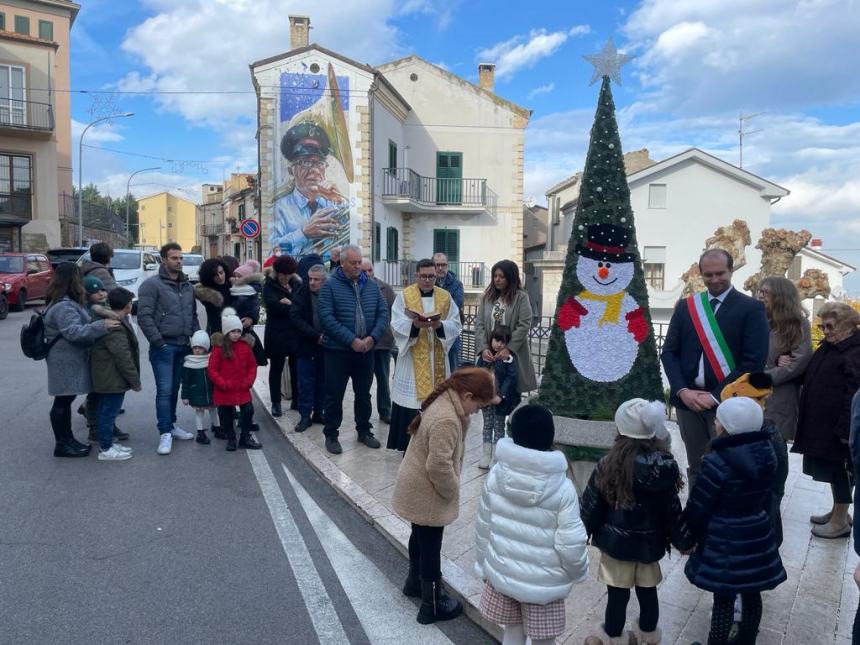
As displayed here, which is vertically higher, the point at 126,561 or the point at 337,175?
the point at 337,175

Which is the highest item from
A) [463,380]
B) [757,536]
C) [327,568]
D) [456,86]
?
[456,86]

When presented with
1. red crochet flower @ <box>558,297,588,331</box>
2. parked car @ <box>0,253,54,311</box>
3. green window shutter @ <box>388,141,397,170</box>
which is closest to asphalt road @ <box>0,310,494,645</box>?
red crochet flower @ <box>558,297,588,331</box>

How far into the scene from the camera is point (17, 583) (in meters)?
3.97

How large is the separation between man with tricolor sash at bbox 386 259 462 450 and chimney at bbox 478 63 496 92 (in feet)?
94.0

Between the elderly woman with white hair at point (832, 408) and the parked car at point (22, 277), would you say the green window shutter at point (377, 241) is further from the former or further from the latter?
the elderly woman with white hair at point (832, 408)

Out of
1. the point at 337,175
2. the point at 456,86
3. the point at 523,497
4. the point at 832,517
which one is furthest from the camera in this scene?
the point at 456,86

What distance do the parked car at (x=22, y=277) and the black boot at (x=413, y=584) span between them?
1905 cm

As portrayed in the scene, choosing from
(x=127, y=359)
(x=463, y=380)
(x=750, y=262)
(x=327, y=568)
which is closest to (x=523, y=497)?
(x=463, y=380)

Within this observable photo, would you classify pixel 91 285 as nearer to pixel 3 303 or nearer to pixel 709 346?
pixel 709 346

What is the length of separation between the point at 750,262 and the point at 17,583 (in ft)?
104

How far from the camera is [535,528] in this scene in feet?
9.80

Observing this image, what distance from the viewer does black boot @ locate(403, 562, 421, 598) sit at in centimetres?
395

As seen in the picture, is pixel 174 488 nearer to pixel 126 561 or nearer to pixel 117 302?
pixel 126 561

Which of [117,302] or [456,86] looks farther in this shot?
[456,86]
